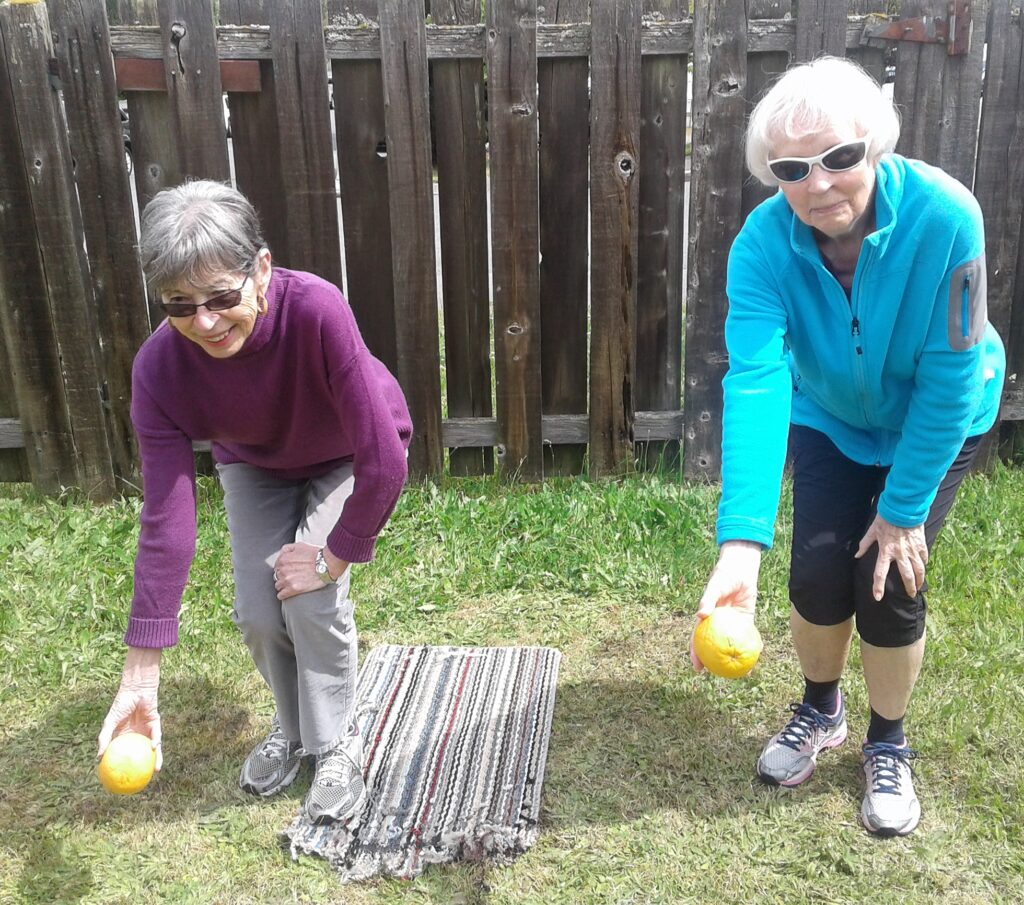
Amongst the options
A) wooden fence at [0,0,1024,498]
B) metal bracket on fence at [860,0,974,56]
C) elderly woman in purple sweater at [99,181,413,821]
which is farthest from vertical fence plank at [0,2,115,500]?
metal bracket on fence at [860,0,974,56]

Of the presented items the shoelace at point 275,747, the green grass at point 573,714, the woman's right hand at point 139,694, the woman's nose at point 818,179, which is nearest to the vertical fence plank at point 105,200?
the green grass at point 573,714

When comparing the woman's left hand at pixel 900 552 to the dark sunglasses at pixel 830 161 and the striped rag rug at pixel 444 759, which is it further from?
the striped rag rug at pixel 444 759

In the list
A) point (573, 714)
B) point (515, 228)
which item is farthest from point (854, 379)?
point (515, 228)

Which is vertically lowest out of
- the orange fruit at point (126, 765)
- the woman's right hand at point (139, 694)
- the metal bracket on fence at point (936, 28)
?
the orange fruit at point (126, 765)

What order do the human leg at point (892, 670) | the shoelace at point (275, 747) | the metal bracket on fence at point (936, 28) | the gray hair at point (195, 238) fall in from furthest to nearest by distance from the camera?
the metal bracket on fence at point (936, 28) → the shoelace at point (275, 747) → the human leg at point (892, 670) → the gray hair at point (195, 238)

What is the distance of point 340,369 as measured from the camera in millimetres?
2797

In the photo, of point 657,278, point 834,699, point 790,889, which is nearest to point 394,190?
point 657,278

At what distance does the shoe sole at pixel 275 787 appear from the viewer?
3217 mm

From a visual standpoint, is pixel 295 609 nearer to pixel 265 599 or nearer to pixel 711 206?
pixel 265 599

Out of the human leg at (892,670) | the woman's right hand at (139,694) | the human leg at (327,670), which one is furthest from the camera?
the human leg at (327,670)

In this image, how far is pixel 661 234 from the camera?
4766mm

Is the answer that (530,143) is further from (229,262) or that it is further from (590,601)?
(229,262)

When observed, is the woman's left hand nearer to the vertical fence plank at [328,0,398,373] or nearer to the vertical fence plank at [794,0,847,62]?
the vertical fence plank at [794,0,847,62]

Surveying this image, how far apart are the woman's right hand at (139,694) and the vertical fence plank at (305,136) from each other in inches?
94.5
